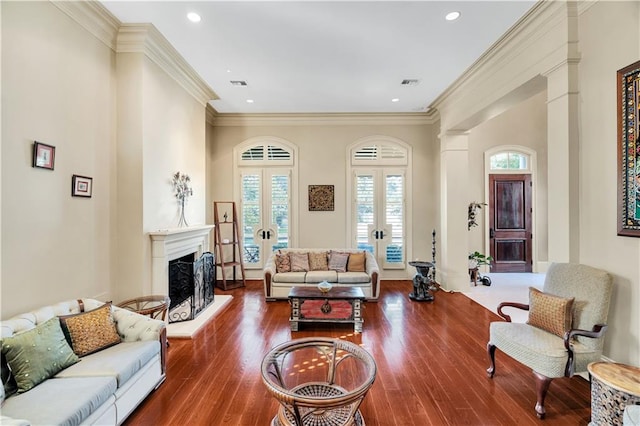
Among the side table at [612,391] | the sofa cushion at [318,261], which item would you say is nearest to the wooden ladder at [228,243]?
the sofa cushion at [318,261]

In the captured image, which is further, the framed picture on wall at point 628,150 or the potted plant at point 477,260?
the potted plant at point 477,260

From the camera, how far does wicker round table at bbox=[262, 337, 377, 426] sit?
Answer: 1607 mm

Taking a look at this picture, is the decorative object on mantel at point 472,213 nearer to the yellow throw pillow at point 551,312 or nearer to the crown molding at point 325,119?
the crown molding at point 325,119

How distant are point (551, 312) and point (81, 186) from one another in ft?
14.8

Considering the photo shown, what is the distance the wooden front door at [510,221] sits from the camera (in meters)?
6.68

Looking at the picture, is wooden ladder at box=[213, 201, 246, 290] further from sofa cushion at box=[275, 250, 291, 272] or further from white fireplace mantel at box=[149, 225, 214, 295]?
white fireplace mantel at box=[149, 225, 214, 295]

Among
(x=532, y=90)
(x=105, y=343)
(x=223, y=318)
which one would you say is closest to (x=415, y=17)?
(x=532, y=90)

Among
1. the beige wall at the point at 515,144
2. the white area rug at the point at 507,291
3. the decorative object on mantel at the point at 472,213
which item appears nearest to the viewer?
the white area rug at the point at 507,291

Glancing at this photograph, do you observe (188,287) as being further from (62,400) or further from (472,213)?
(472,213)

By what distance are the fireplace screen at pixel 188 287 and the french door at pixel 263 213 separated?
1.73 m

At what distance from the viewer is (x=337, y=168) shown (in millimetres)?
6238

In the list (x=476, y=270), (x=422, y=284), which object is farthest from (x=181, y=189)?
(x=476, y=270)

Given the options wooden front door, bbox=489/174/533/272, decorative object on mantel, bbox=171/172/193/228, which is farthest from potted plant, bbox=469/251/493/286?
decorative object on mantel, bbox=171/172/193/228

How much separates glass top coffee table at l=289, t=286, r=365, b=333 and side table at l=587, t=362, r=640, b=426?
224 centimetres
